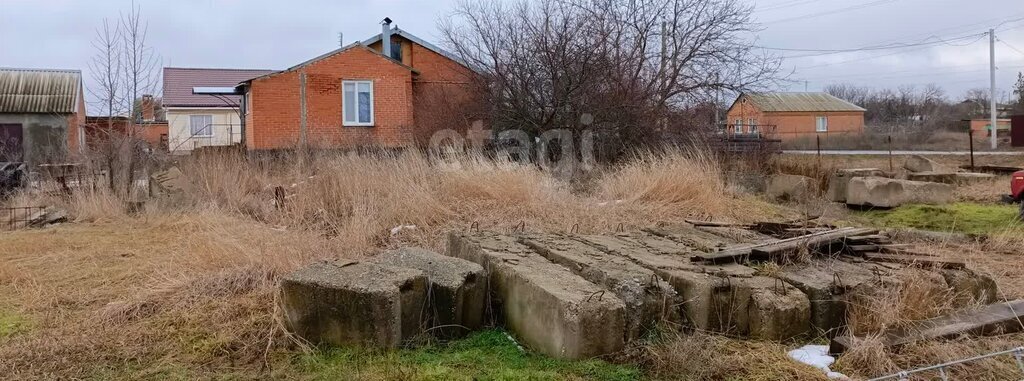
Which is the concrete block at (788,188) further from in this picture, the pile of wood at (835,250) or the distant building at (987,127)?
the distant building at (987,127)

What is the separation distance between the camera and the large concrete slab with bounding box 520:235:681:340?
12.0 ft

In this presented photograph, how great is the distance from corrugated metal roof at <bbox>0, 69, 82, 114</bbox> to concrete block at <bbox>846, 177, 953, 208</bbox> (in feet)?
83.8

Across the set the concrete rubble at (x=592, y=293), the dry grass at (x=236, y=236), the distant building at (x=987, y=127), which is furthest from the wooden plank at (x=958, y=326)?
the distant building at (x=987, y=127)

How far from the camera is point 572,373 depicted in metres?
3.23

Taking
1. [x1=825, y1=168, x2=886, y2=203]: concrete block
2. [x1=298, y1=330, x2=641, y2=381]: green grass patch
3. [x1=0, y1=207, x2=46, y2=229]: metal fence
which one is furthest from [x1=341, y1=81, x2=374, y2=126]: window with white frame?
[x1=298, y1=330, x2=641, y2=381]: green grass patch

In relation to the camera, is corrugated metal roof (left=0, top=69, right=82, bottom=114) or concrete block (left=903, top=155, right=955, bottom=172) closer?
concrete block (left=903, top=155, right=955, bottom=172)

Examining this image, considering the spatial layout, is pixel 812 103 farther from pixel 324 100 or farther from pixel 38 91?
pixel 38 91

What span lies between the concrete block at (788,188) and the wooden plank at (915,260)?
7.18 m

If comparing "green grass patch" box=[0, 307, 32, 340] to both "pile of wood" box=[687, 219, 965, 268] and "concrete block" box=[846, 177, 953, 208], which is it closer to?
"pile of wood" box=[687, 219, 965, 268]

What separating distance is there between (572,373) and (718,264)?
5.57ft

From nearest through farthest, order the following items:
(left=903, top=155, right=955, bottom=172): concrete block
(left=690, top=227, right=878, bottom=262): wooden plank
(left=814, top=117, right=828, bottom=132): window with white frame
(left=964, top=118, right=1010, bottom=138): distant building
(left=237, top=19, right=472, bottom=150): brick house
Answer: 1. (left=690, top=227, right=878, bottom=262): wooden plank
2. (left=903, top=155, right=955, bottom=172): concrete block
3. (left=237, top=19, right=472, bottom=150): brick house
4. (left=964, top=118, right=1010, bottom=138): distant building
5. (left=814, top=117, right=828, bottom=132): window with white frame

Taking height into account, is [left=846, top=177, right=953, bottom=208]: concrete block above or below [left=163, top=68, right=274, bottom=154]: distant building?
below

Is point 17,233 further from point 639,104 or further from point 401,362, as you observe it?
point 639,104

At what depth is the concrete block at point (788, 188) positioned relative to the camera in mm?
11922
